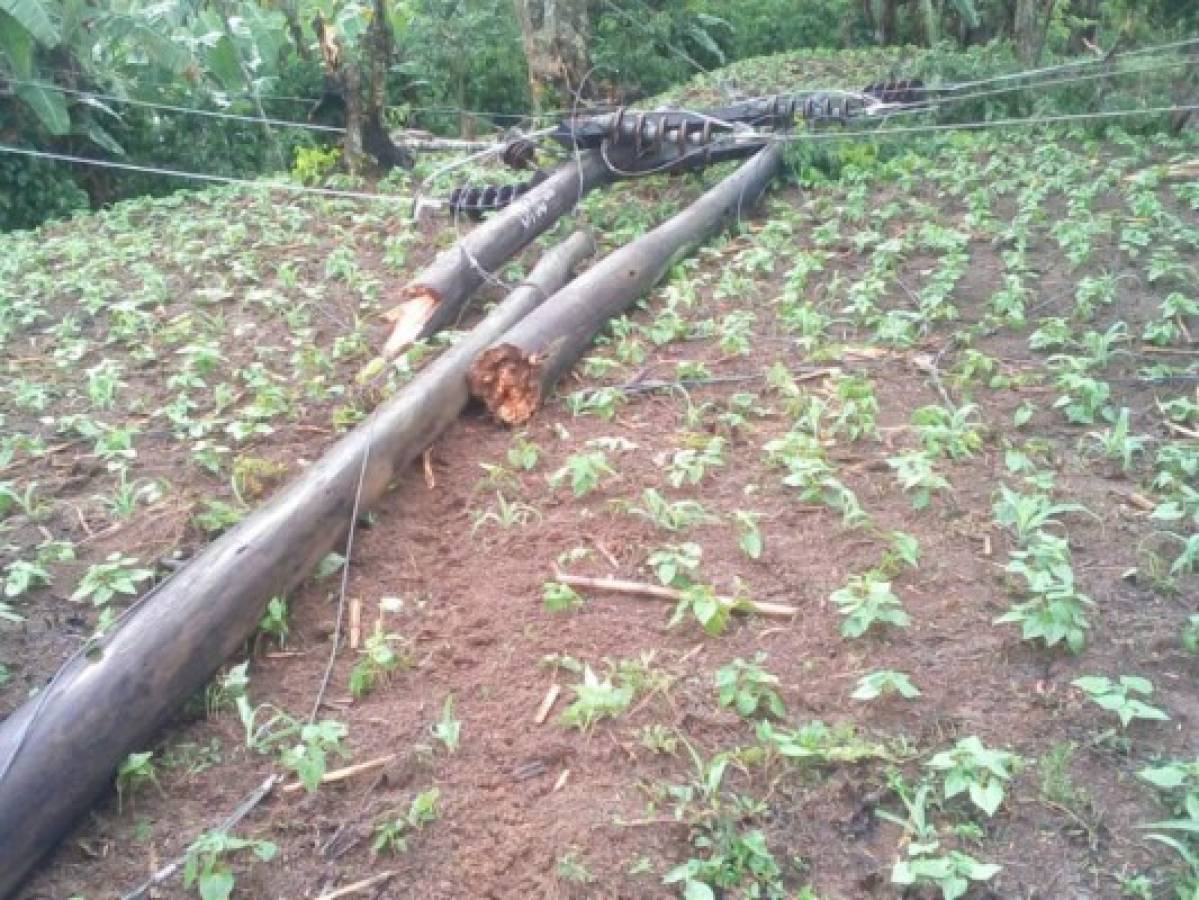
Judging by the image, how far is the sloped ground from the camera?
106 inches

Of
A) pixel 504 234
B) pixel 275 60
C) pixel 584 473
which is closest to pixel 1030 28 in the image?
pixel 504 234

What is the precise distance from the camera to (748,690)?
3094 mm

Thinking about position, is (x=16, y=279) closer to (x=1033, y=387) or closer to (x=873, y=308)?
(x=873, y=308)

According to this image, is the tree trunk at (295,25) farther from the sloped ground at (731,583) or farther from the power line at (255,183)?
the sloped ground at (731,583)

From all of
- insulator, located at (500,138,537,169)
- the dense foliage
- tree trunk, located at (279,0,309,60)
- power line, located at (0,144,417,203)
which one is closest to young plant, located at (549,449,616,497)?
power line, located at (0,144,417,203)

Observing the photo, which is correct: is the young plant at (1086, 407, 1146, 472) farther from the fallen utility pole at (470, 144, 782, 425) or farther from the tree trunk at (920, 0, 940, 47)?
the tree trunk at (920, 0, 940, 47)

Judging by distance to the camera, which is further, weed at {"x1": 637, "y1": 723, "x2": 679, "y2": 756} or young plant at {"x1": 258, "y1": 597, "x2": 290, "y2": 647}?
young plant at {"x1": 258, "y1": 597, "x2": 290, "y2": 647}

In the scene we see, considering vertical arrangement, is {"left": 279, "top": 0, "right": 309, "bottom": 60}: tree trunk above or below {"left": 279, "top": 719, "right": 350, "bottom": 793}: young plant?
above

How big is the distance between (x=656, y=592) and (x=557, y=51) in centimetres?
951

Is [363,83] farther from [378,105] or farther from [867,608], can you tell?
[867,608]

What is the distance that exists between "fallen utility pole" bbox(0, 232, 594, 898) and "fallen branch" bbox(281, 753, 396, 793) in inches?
20.6

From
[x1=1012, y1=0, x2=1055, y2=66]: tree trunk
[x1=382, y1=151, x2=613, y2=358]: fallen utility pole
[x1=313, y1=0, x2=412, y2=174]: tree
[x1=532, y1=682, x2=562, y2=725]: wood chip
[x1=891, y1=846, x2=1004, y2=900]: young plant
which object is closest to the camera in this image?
[x1=891, y1=846, x2=1004, y2=900]: young plant

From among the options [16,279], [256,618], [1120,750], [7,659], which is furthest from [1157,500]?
[16,279]

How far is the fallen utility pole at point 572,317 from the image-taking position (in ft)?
16.9
